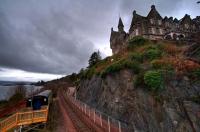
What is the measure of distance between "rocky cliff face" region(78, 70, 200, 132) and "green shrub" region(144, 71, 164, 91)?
0.65 m

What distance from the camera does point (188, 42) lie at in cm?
3241

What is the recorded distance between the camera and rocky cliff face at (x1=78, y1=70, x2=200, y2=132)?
48.9ft

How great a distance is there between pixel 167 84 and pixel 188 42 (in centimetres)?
1936

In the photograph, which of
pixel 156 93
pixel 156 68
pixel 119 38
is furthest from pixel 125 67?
pixel 119 38

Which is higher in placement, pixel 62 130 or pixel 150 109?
pixel 150 109

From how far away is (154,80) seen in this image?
1722 cm

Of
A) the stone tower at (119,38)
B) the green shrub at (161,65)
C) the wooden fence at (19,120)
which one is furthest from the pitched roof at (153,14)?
the wooden fence at (19,120)

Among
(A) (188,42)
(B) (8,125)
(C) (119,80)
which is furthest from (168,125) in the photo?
(A) (188,42)

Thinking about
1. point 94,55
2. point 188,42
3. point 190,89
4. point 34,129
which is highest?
point 94,55

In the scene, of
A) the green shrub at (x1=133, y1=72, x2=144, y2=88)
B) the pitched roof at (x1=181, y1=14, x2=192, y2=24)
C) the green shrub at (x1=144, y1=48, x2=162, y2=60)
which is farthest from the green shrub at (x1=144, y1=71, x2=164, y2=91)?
the pitched roof at (x1=181, y1=14, x2=192, y2=24)

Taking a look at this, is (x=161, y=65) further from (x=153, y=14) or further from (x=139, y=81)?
(x=153, y=14)

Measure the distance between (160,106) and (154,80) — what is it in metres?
2.79

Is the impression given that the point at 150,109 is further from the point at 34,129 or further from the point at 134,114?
the point at 34,129

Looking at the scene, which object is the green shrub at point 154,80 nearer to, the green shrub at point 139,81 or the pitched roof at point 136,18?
the green shrub at point 139,81
